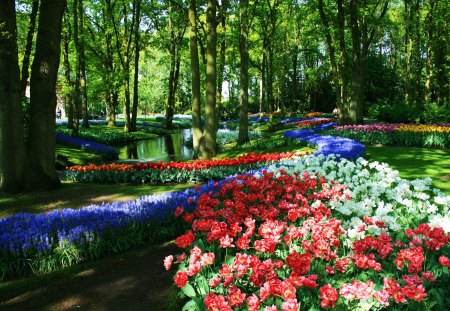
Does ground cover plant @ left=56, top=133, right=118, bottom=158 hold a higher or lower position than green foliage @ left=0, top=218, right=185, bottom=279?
higher

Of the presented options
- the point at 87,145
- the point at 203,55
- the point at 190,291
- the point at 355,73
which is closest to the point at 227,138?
the point at 203,55

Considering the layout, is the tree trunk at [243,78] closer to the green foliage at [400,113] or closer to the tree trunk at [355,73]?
the tree trunk at [355,73]

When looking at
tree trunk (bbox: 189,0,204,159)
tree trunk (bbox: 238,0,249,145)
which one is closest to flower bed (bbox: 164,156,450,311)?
tree trunk (bbox: 189,0,204,159)

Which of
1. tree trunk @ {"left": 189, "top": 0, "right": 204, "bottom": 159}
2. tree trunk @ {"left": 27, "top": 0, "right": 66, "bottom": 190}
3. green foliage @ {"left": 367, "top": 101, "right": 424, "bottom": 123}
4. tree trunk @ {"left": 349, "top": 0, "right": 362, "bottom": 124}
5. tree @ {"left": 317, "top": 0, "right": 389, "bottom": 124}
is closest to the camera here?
tree trunk @ {"left": 27, "top": 0, "right": 66, "bottom": 190}

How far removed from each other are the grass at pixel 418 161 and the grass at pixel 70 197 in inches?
271

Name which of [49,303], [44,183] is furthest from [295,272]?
[44,183]

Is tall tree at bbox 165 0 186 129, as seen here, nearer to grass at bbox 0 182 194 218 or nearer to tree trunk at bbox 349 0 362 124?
tree trunk at bbox 349 0 362 124

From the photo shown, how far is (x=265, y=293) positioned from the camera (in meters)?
2.81

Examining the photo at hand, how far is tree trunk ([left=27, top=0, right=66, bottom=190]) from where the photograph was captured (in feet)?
32.0

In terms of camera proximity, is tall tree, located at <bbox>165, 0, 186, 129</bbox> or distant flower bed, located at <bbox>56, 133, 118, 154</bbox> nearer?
distant flower bed, located at <bbox>56, 133, 118, 154</bbox>

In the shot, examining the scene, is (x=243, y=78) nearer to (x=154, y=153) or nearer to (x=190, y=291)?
(x=154, y=153)

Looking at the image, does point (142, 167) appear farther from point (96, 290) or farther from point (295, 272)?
point (295, 272)

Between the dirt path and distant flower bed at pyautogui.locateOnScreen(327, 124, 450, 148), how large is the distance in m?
15.5

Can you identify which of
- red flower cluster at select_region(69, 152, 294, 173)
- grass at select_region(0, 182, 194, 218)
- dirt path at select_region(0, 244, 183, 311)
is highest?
red flower cluster at select_region(69, 152, 294, 173)
